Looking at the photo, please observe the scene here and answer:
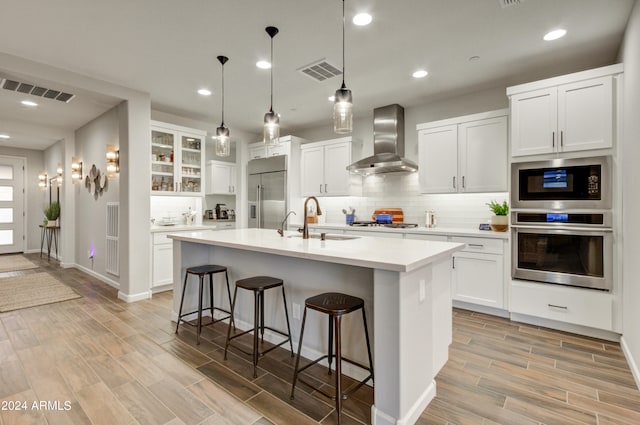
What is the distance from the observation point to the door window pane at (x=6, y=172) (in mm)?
7934

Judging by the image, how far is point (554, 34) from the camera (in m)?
2.85

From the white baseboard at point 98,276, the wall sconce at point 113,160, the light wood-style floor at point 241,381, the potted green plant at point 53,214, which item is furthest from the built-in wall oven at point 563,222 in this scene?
the potted green plant at point 53,214

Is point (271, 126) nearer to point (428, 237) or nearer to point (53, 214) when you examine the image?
point (428, 237)

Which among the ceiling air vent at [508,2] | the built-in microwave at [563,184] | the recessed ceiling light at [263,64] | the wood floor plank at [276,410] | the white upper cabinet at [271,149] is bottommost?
the wood floor plank at [276,410]

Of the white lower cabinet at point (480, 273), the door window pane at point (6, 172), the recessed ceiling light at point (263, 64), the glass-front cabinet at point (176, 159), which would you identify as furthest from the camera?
the door window pane at point (6, 172)

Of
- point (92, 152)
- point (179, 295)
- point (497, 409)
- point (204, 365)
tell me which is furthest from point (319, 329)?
point (92, 152)

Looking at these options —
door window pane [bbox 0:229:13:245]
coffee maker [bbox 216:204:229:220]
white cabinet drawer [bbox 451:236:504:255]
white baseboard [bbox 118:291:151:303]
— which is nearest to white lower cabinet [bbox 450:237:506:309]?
white cabinet drawer [bbox 451:236:504:255]

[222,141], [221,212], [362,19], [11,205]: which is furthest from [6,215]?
[362,19]

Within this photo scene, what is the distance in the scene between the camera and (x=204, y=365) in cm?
248

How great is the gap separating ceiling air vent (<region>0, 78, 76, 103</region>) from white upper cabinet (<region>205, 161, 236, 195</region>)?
264cm

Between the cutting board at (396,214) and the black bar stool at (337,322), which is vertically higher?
the cutting board at (396,214)

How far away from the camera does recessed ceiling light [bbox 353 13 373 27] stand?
2.58m

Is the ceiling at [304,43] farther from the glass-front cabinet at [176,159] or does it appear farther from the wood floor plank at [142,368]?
the wood floor plank at [142,368]

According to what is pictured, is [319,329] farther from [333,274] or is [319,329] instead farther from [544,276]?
[544,276]
